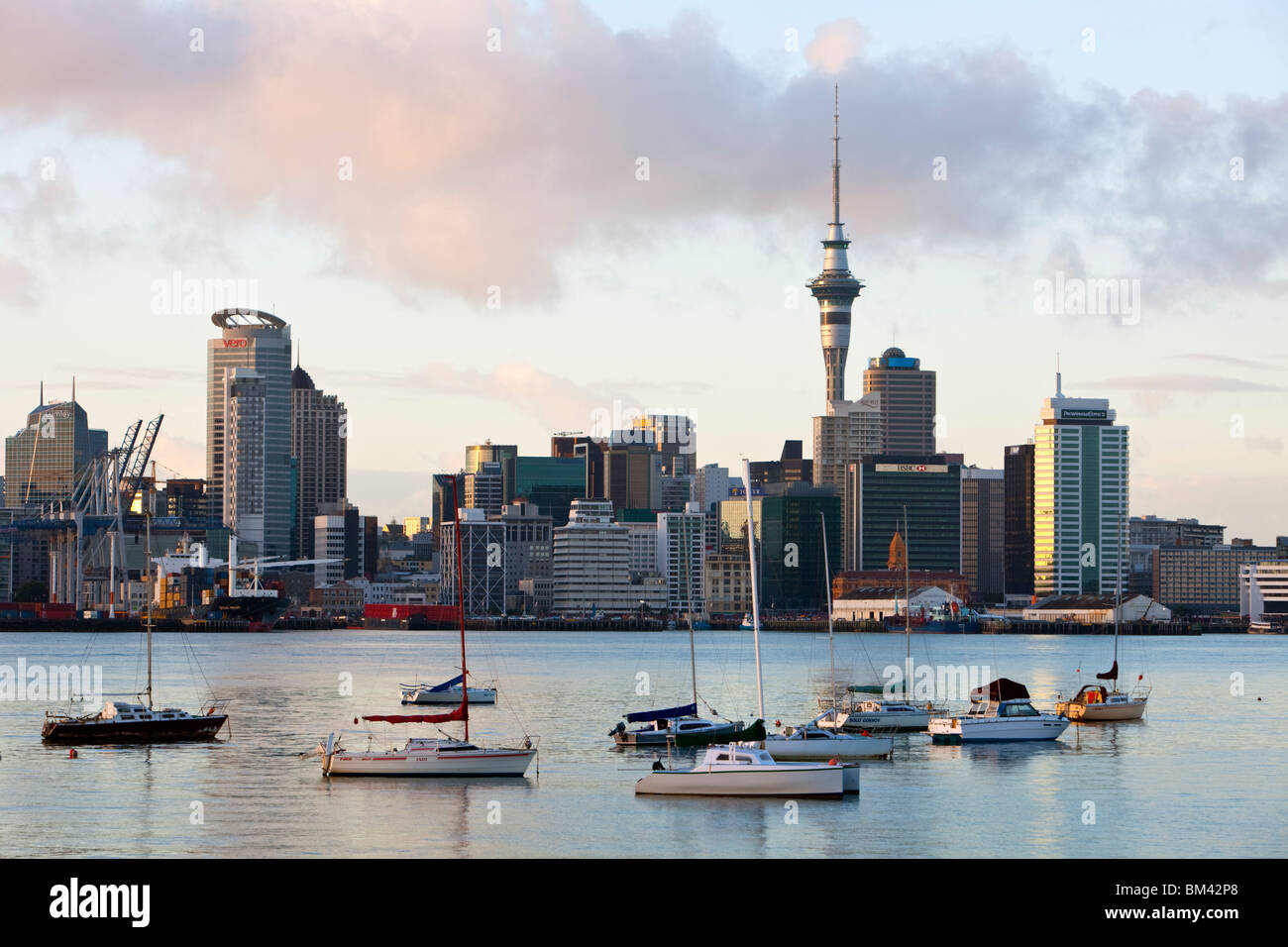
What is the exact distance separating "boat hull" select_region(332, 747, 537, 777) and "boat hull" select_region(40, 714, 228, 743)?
13274 millimetres

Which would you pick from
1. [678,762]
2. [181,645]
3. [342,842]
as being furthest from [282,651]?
[342,842]

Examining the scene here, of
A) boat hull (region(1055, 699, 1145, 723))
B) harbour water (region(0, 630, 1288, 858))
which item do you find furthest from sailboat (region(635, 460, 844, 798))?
boat hull (region(1055, 699, 1145, 723))

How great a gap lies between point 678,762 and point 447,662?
83.6 m

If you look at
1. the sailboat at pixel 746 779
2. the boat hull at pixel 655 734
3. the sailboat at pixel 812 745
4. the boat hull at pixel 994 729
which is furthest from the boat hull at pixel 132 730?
the boat hull at pixel 994 729

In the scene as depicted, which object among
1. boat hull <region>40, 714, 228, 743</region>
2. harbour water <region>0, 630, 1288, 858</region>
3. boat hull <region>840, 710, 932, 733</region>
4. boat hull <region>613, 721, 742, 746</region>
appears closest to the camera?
harbour water <region>0, 630, 1288, 858</region>

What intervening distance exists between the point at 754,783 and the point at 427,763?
10181 mm

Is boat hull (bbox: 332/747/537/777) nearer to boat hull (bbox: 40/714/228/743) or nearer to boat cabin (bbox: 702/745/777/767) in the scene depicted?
boat cabin (bbox: 702/745/777/767)

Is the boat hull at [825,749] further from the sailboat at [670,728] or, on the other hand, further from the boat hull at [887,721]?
the boat hull at [887,721]

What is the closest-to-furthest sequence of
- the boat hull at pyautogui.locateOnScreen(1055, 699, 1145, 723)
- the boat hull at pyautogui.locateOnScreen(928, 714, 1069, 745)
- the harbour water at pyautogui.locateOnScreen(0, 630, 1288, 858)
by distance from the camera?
1. the harbour water at pyautogui.locateOnScreen(0, 630, 1288, 858)
2. the boat hull at pyautogui.locateOnScreen(928, 714, 1069, 745)
3. the boat hull at pyautogui.locateOnScreen(1055, 699, 1145, 723)

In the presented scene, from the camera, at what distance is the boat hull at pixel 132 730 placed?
58.2m

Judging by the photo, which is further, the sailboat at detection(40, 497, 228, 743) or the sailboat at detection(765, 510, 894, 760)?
the sailboat at detection(40, 497, 228, 743)

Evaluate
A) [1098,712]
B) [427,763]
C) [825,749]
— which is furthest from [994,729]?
[427,763]

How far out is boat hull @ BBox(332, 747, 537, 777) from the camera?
156ft
